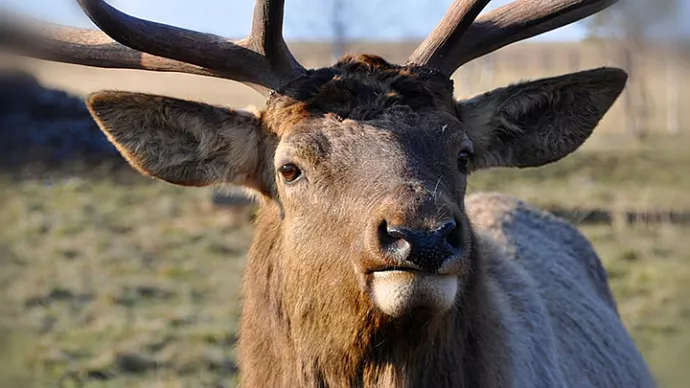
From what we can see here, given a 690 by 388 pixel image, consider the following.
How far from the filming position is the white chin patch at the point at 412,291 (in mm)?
3555

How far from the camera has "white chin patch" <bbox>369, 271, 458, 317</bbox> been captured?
11.7 ft

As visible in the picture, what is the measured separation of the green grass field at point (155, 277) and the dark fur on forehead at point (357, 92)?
1395 millimetres

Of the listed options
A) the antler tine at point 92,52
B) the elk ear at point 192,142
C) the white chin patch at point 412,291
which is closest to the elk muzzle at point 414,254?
the white chin patch at point 412,291

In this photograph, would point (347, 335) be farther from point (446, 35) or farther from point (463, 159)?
point (446, 35)

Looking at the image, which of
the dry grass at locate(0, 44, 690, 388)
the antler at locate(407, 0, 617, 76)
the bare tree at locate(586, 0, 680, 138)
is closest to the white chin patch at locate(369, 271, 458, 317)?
the dry grass at locate(0, 44, 690, 388)

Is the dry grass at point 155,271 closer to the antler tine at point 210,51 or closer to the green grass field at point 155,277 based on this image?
the green grass field at point 155,277

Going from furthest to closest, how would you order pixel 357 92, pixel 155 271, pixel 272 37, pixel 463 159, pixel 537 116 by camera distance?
pixel 155 271
pixel 537 116
pixel 272 37
pixel 463 159
pixel 357 92

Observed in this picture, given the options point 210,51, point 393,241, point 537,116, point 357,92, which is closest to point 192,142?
point 210,51

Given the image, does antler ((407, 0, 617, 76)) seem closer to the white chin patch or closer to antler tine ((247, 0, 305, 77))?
antler tine ((247, 0, 305, 77))

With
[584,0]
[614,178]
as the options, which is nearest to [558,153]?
[584,0]

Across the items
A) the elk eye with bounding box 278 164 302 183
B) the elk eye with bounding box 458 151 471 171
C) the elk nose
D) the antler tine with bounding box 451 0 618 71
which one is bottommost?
the elk nose

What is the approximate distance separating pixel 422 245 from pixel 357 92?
1062mm

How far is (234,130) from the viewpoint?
470 cm

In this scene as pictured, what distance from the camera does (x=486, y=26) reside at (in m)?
4.91
